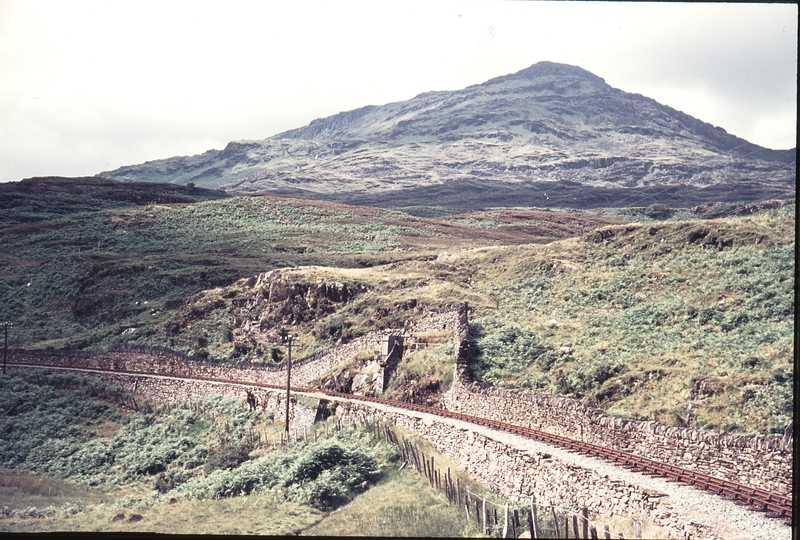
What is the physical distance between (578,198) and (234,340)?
4914 inches

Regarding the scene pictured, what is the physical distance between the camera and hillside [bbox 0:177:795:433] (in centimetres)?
2491

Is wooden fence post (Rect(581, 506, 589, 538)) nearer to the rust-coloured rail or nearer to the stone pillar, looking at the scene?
the rust-coloured rail

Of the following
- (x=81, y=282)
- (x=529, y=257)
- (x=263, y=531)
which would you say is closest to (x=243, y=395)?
(x=263, y=531)

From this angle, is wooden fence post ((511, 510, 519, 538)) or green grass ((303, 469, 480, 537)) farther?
green grass ((303, 469, 480, 537))

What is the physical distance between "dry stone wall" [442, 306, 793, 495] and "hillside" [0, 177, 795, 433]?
198 cm

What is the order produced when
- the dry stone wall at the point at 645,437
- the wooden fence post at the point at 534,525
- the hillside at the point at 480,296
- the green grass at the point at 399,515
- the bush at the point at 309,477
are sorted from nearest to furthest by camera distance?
the wooden fence post at the point at 534,525
the dry stone wall at the point at 645,437
the green grass at the point at 399,515
the bush at the point at 309,477
the hillside at the point at 480,296

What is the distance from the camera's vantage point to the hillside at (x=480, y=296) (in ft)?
81.7

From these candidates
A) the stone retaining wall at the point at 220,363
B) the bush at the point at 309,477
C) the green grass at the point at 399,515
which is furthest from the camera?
the stone retaining wall at the point at 220,363

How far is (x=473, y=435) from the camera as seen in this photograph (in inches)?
843

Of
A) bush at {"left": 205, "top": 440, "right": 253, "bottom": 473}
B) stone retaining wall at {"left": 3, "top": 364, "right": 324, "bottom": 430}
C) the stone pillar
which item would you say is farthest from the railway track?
bush at {"left": 205, "top": 440, "right": 253, "bottom": 473}

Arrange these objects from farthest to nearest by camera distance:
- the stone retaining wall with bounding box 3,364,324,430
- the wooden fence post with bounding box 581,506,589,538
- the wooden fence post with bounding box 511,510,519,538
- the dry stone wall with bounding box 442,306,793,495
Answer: the stone retaining wall with bounding box 3,364,324,430 → the dry stone wall with bounding box 442,306,793,495 → the wooden fence post with bounding box 511,510,519,538 → the wooden fence post with bounding box 581,506,589,538

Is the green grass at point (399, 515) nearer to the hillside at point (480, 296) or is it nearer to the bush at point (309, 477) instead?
the bush at point (309, 477)

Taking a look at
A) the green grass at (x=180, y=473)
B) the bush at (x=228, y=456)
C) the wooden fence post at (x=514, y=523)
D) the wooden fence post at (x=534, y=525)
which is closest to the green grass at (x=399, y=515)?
the green grass at (x=180, y=473)

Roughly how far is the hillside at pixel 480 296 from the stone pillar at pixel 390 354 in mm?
896
